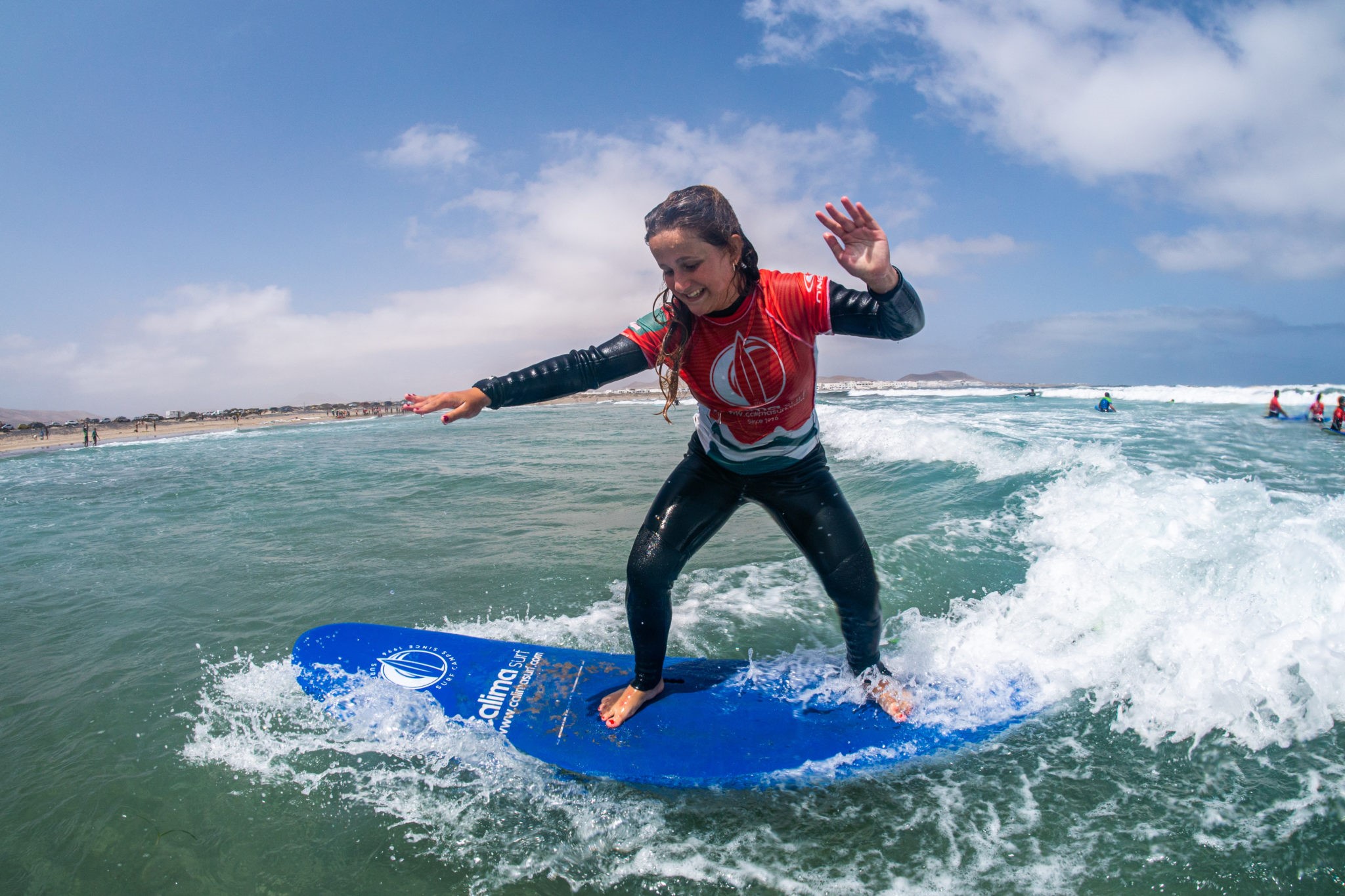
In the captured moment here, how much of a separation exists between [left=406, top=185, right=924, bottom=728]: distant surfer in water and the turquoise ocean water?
78 cm

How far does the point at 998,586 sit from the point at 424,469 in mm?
13094

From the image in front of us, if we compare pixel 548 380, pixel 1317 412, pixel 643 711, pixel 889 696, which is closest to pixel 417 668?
pixel 643 711

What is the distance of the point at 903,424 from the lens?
1825 centimetres

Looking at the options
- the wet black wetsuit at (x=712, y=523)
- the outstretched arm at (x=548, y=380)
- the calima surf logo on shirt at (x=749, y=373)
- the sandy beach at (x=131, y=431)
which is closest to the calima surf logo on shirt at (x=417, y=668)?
the wet black wetsuit at (x=712, y=523)

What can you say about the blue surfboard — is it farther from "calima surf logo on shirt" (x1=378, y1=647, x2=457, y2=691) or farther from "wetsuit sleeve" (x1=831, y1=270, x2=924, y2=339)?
"wetsuit sleeve" (x1=831, y1=270, x2=924, y2=339)

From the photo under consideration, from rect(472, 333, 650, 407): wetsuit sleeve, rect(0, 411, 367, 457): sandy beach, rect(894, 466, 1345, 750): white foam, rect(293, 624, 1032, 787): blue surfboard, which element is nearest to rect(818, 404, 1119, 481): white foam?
rect(894, 466, 1345, 750): white foam

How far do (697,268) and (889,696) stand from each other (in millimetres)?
2497

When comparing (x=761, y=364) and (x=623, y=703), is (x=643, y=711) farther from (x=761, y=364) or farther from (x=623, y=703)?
(x=761, y=364)

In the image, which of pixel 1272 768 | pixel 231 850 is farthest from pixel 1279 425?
pixel 231 850

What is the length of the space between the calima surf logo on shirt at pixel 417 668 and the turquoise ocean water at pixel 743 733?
0.83ft

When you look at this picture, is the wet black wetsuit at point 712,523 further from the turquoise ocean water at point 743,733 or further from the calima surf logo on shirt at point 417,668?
the calima surf logo on shirt at point 417,668

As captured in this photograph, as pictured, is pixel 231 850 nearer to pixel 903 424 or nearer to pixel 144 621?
pixel 144 621

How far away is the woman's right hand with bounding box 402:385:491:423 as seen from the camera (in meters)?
2.58

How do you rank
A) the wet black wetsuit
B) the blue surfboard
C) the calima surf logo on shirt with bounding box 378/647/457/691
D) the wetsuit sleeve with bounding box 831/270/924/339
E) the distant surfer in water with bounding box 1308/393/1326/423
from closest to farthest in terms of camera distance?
the wetsuit sleeve with bounding box 831/270/924/339 < the wet black wetsuit < the blue surfboard < the calima surf logo on shirt with bounding box 378/647/457/691 < the distant surfer in water with bounding box 1308/393/1326/423
